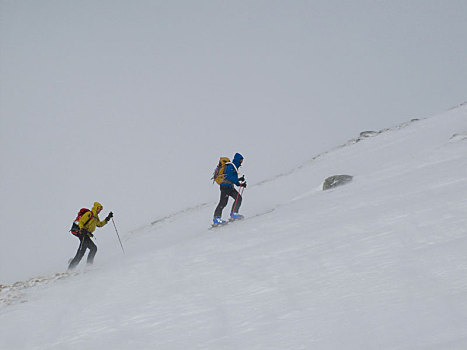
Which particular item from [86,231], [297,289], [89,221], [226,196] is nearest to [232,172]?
[226,196]

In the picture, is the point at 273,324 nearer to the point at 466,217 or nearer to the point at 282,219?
the point at 466,217

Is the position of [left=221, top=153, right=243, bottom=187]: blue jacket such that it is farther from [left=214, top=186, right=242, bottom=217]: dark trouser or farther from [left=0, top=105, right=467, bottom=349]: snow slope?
[left=0, top=105, right=467, bottom=349]: snow slope

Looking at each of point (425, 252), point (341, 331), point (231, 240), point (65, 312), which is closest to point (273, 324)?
point (341, 331)

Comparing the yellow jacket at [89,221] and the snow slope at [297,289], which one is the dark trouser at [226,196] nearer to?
the snow slope at [297,289]

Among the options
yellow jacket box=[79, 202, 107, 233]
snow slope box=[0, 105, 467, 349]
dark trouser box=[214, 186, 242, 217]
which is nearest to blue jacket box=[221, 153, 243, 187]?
dark trouser box=[214, 186, 242, 217]

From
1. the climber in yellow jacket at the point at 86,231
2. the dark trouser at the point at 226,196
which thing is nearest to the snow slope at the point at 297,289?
the climber in yellow jacket at the point at 86,231

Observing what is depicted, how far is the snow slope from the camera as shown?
16.2 ft

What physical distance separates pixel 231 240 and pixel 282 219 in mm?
1828

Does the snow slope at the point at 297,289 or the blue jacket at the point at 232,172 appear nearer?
the snow slope at the point at 297,289

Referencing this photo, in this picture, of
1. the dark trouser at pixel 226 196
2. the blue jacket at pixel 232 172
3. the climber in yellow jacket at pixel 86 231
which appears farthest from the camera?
the dark trouser at pixel 226 196

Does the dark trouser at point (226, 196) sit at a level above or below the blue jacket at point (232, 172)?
below

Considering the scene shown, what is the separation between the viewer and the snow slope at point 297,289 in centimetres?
495

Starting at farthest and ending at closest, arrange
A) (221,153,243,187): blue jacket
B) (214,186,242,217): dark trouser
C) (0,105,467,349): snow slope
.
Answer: (214,186,242,217): dark trouser
(221,153,243,187): blue jacket
(0,105,467,349): snow slope

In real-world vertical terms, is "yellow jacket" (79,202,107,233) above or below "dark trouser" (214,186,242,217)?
above
